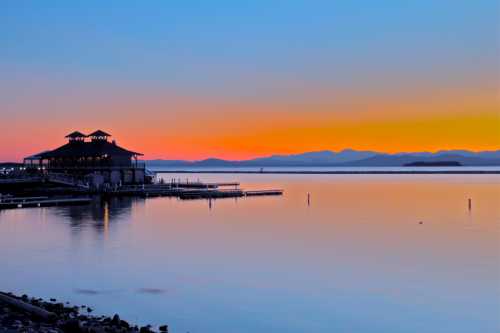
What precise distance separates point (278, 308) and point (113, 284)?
6.28 m

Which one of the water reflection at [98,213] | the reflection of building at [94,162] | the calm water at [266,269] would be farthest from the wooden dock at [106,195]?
the calm water at [266,269]

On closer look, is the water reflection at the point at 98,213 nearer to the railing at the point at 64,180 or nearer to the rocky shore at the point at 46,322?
the railing at the point at 64,180

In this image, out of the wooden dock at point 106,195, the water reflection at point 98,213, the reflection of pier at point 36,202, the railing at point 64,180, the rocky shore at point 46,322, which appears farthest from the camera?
the railing at point 64,180

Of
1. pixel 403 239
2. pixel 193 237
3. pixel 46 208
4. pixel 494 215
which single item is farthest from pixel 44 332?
pixel 494 215

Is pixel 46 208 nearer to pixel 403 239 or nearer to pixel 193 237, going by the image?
pixel 193 237

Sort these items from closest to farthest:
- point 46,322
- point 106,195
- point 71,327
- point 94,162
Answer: point 71,327
point 46,322
point 106,195
point 94,162

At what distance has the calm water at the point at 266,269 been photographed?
15297mm

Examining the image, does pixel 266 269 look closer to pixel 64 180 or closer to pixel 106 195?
pixel 106 195

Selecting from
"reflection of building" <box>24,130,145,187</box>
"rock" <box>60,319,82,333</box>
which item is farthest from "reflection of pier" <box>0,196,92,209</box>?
"rock" <box>60,319,82,333</box>

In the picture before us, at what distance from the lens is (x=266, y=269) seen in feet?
70.6

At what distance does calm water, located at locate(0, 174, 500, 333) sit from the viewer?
15297 millimetres

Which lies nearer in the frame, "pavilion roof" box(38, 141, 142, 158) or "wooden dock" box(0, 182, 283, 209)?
"wooden dock" box(0, 182, 283, 209)

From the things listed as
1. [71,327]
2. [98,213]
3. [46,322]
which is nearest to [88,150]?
[98,213]

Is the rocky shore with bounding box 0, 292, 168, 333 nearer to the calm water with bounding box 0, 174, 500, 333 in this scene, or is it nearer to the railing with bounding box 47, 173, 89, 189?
the calm water with bounding box 0, 174, 500, 333
